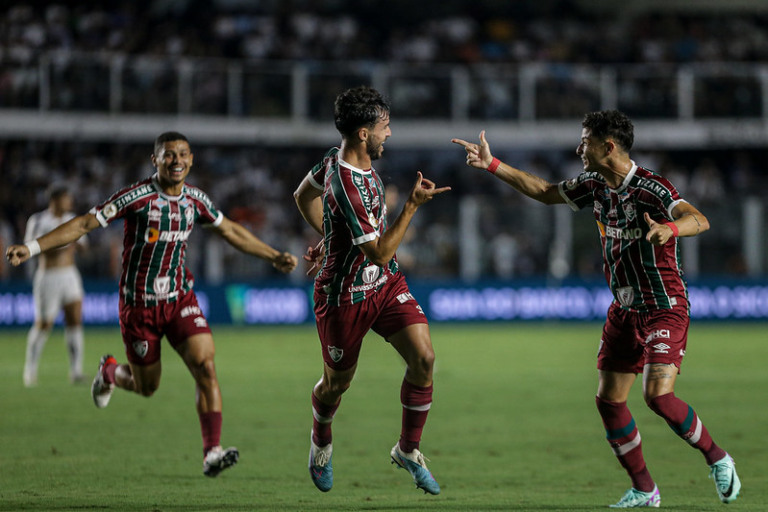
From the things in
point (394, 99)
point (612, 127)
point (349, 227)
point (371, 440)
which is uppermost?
point (394, 99)

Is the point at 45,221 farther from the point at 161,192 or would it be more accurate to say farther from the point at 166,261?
the point at 161,192

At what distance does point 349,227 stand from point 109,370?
330 cm

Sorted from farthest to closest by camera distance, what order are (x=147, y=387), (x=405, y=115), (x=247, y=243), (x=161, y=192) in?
1. (x=405, y=115)
2. (x=147, y=387)
3. (x=247, y=243)
4. (x=161, y=192)

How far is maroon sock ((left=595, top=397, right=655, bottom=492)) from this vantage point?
666 cm

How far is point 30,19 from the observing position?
26.4m

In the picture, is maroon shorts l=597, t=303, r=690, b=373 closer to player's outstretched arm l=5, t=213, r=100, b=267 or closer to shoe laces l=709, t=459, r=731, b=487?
shoe laces l=709, t=459, r=731, b=487

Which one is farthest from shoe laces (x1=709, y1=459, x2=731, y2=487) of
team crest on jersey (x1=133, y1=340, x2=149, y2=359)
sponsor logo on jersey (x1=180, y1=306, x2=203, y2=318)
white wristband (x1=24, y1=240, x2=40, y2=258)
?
white wristband (x1=24, y1=240, x2=40, y2=258)

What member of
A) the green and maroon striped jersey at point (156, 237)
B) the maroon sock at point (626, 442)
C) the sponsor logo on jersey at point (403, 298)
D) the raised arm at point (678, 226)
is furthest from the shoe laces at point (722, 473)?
the green and maroon striped jersey at point (156, 237)

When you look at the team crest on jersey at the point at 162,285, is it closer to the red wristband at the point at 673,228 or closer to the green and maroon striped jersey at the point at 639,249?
the green and maroon striped jersey at the point at 639,249

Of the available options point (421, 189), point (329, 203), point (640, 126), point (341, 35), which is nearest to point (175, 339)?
point (329, 203)

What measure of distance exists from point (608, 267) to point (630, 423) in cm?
97

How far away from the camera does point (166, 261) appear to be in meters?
7.95

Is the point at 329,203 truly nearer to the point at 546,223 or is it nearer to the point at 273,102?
the point at 546,223

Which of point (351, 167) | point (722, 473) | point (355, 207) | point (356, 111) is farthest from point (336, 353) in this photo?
point (722, 473)
